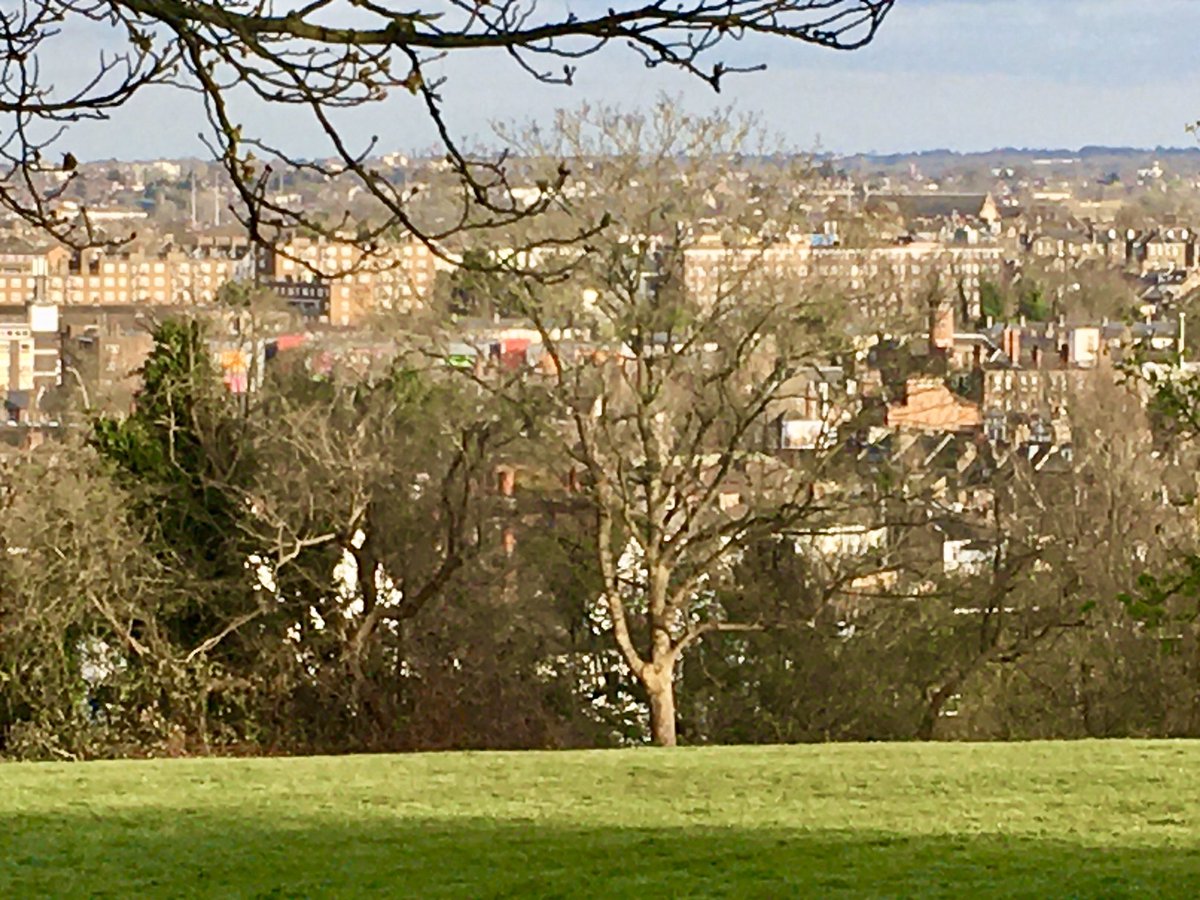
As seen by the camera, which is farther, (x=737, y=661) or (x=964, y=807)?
(x=737, y=661)

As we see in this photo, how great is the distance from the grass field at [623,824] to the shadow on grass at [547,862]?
14 mm

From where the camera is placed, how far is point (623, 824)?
8430 mm

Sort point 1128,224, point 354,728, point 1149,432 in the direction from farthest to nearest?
1. point 1128,224
2. point 1149,432
3. point 354,728

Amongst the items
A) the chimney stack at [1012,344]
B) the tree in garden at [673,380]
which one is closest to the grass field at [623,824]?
the tree in garden at [673,380]

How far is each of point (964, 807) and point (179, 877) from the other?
3320 millimetres

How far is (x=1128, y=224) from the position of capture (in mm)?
61156

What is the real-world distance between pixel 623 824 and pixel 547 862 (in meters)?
1.19

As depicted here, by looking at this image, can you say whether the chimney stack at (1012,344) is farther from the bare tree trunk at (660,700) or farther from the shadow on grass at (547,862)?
the shadow on grass at (547,862)

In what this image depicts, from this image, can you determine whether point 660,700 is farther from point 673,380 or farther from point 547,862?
point 547,862

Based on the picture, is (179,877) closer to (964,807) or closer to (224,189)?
(224,189)

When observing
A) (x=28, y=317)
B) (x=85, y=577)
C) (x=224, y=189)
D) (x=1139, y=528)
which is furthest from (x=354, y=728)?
(x=28, y=317)

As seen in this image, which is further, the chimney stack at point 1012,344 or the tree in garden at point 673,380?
the chimney stack at point 1012,344

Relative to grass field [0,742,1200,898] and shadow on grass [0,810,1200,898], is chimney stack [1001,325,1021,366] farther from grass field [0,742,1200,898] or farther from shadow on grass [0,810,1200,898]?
shadow on grass [0,810,1200,898]

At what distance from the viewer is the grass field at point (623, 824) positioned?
6902 millimetres
